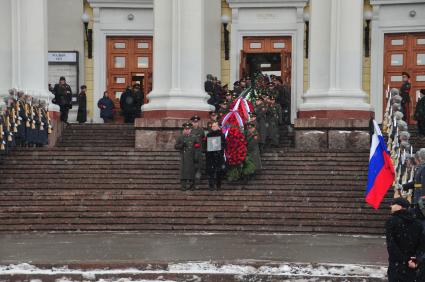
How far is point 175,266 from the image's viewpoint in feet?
51.3

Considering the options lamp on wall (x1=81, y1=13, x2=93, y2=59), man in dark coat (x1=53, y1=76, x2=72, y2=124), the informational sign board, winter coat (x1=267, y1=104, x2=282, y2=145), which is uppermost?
lamp on wall (x1=81, y1=13, x2=93, y2=59)

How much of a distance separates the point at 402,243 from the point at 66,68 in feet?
67.1

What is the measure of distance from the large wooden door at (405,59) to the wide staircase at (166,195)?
7535 millimetres

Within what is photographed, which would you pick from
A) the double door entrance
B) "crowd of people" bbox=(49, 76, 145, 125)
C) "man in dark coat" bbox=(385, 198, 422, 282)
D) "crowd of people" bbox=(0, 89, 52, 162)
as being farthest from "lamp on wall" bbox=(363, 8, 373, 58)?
"man in dark coat" bbox=(385, 198, 422, 282)

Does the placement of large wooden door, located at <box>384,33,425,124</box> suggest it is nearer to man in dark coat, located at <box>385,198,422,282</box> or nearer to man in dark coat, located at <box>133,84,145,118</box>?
man in dark coat, located at <box>133,84,145,118</box>

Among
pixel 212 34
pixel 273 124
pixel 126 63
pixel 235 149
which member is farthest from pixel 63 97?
pixel 235 149

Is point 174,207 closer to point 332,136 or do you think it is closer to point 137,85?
point 332,136

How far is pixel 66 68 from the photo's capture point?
1248 inches

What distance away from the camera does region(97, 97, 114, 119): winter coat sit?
3033 centimetres

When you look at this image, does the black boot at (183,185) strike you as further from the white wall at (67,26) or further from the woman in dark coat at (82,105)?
the white wall at (67,26)

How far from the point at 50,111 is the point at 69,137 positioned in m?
0.81

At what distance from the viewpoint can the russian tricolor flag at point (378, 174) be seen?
2014 cm

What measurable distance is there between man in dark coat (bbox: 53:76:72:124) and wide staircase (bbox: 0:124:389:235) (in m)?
3.93

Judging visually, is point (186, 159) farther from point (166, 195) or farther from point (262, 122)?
point (262, 122)
